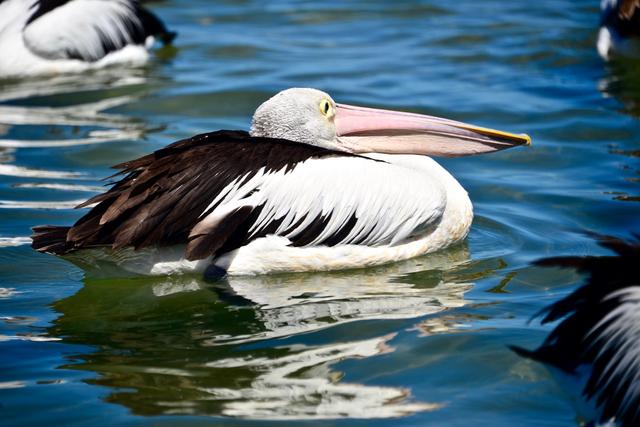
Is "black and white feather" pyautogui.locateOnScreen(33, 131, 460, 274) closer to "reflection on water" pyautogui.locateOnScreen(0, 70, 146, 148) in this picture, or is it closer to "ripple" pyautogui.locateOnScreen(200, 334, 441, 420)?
"ripple" pyautogui.locateOnScreen(200, 334, 441, 420)

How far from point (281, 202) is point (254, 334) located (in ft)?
2.31

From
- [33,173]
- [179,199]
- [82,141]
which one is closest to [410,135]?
[179,199]

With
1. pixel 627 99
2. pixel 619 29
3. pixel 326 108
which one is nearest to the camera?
pixel 326 108

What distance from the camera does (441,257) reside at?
5.62 meters

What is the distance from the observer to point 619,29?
9.09m

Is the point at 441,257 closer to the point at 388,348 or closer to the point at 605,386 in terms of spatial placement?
the point at 388,348

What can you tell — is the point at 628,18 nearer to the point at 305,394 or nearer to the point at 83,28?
the point at 83,28

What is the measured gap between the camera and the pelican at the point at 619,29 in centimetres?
897

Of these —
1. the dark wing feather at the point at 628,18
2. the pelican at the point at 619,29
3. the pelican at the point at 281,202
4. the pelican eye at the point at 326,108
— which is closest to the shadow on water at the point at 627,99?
the pelican at the point at 619,29

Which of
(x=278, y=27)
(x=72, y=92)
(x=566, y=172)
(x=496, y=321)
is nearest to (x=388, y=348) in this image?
(x=496, y=321)

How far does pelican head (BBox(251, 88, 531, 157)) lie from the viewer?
5.62 meters

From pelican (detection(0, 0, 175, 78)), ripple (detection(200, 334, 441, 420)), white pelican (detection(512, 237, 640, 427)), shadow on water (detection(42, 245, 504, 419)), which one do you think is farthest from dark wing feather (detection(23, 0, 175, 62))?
white pelican (detection(512, 237, 640, 427))

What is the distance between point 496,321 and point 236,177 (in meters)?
1.27

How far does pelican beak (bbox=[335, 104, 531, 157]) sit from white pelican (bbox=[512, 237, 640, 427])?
1.82m
